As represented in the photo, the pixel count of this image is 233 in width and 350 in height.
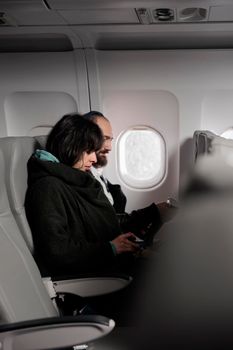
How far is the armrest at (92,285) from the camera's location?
5.58 feet

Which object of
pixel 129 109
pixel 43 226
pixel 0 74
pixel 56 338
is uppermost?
pixel 0 74

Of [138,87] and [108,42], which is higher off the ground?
[108,42]

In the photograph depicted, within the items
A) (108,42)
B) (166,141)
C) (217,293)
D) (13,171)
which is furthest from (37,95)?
(217,293)

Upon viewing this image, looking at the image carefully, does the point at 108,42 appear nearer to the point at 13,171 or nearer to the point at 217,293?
the point at 13,171

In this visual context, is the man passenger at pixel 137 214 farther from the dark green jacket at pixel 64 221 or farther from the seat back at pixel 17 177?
the seat back at pixel 17 177

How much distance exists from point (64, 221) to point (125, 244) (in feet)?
1.02

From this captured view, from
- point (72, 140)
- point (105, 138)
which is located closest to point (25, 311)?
point (72, 140)

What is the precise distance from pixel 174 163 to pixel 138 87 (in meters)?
0.57

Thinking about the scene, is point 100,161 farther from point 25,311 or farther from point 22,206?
point 25,311

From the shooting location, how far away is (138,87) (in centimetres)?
295

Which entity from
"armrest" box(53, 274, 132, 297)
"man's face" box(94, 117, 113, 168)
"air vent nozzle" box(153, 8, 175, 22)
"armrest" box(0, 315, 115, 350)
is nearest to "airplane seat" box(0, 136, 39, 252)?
"armrest" box(53, 274, 132, 297)

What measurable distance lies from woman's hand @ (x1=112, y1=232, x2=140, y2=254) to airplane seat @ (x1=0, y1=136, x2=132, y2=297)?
17cm

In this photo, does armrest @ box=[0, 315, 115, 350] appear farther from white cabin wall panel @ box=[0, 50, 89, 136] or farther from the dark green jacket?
white cabin wall panel @ box=[0, 50, 89, 136]

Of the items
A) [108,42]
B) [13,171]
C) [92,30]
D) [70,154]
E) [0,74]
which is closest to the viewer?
[13,171]
